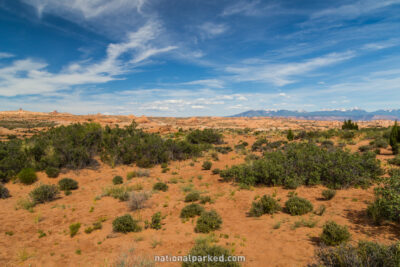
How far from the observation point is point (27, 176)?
1442 cm

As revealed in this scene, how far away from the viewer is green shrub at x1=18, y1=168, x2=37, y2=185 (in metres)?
14.4

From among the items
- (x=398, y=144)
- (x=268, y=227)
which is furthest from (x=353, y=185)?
(x=398, y=144)

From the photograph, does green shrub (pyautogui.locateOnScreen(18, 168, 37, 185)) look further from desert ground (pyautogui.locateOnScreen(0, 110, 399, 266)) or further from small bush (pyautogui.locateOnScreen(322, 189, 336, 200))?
small bush (pyautogui.locateOnScreen(322, 189, 336, 200))

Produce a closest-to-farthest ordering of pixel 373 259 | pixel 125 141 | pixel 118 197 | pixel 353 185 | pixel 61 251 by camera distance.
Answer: pixel 373 259 < pixel 61 251 < pixel 353 185 < pixel 118 197 < pixel 125 141

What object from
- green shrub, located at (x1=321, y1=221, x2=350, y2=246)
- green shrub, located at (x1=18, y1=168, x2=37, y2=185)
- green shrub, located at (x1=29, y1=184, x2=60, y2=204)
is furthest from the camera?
green shrub, located at (x1=18, y1=168, x2=37, y2=185)

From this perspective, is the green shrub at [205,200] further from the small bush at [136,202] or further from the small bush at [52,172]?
the small bush at [52,172]

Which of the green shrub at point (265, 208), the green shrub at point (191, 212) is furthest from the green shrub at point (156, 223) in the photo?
the green shrub at point (265, 208)

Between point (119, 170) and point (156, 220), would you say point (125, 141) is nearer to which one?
point (119, 170)

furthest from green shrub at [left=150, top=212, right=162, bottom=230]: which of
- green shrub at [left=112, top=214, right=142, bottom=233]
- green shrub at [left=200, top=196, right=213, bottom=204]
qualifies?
green shrub at [left=200, top=196, right=213, bottom=204]

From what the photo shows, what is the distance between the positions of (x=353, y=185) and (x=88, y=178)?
1908 centimetres

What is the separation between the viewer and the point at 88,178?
16.2m

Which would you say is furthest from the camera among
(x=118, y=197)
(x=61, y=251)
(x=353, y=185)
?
(x=118, y=197)

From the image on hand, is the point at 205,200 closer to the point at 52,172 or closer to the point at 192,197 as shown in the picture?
the point at 192,197

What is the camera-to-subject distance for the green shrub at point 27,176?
1438cm
